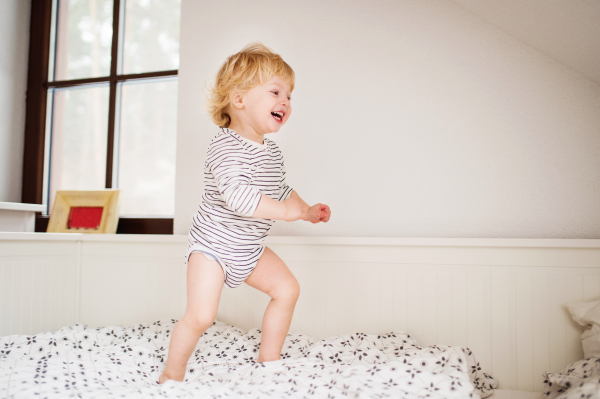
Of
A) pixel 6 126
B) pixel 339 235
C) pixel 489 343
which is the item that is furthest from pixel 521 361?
pixel 6 126

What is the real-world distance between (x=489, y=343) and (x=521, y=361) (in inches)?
4.3

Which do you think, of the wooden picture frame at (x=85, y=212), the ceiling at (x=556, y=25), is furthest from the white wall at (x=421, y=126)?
the wooden picture frame at (x=85, y=212)

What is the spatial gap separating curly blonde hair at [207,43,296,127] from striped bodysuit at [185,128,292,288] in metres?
0.12

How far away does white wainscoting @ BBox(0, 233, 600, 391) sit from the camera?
59.4 inches

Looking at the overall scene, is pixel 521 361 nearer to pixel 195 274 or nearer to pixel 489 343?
pixel 489 343

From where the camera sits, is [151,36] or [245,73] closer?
[245,73]

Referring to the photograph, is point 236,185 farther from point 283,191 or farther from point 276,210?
point 283,191

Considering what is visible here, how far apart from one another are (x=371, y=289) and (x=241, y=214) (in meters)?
0.71

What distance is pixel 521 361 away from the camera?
152 centimetres

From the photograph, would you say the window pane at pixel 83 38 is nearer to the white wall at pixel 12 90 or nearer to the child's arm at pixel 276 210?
the white wall at pixel 12 90

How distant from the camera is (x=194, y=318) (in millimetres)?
1264

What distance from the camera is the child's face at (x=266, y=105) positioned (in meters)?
Answer: 1.35

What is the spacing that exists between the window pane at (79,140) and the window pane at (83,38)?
0.11m

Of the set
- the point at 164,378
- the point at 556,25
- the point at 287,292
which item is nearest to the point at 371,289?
the point at 287,292
